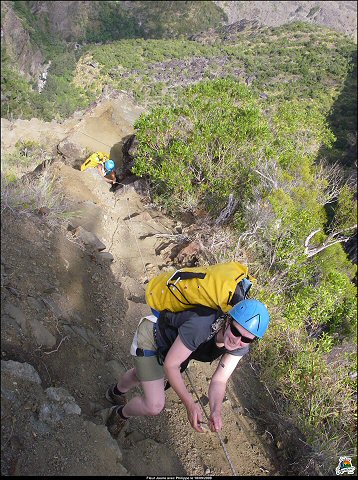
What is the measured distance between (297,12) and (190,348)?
1885 inches

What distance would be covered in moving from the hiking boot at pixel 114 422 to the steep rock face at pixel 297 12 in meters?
29.2

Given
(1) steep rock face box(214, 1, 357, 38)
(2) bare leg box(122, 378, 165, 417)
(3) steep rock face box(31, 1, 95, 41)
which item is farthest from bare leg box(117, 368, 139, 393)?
(1) steep rock face box(214, 1, 357, 38)

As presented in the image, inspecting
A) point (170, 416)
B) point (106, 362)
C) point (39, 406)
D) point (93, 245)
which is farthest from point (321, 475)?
point (93, 245)

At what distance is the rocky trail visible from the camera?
2.45 meters

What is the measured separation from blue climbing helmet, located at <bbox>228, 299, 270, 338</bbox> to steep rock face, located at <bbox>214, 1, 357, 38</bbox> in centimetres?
2915

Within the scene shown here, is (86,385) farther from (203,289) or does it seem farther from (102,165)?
(102,165)

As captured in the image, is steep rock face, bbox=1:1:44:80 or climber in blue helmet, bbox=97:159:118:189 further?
steep rock face, bbox=1:1:44:80

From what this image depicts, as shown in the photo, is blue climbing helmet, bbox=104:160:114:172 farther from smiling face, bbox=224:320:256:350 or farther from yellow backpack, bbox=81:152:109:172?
smiling face, bbox=224:320:256:350

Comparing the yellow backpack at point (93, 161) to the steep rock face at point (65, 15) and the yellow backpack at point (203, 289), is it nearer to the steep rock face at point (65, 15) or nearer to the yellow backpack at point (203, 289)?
the yellow backpack at point (203, 289)

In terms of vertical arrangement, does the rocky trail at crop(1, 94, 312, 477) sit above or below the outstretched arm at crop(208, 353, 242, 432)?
below

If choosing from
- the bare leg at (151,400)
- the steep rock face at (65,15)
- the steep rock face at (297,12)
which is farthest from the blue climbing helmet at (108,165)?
the steep rock face at (297,12)

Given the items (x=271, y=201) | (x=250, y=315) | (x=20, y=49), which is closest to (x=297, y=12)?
(x=20, y=49)

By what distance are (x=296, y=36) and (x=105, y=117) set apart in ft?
89.5

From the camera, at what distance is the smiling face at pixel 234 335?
2176 millimetres
